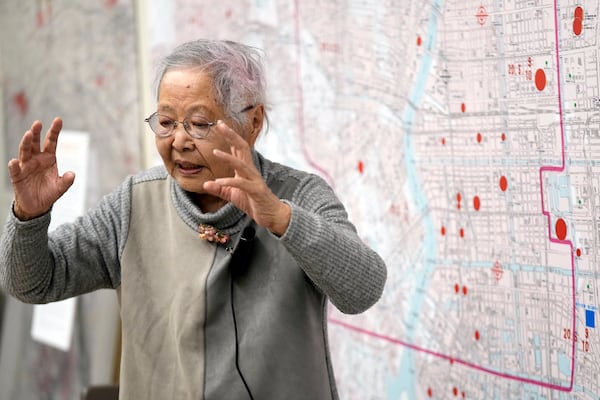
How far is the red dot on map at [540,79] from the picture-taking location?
6.16 feet

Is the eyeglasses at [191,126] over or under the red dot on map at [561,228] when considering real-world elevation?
over

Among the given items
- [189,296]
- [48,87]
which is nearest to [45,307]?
[48,87]

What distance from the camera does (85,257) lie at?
1.88 meters

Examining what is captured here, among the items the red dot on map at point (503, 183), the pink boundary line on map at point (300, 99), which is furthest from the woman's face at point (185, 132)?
the pink boundary line on map at point (300, 99)

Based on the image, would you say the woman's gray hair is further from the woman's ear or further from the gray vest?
the gray vest

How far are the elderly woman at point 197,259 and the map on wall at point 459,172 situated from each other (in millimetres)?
417

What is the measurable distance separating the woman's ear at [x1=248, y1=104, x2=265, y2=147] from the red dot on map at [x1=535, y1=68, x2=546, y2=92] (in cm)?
54

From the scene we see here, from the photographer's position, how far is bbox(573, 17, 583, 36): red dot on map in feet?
5.85

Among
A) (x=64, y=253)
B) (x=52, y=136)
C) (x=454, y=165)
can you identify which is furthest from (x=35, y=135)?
(x=454, y=165)

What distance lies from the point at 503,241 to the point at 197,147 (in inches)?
27.6

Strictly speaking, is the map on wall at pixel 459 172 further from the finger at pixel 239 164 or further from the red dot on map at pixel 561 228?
the finger at pixel 239 164

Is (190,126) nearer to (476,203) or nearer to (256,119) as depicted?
(256,119)

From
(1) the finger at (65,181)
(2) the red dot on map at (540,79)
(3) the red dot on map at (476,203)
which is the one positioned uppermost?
(2) the red dot on map at (540,79)

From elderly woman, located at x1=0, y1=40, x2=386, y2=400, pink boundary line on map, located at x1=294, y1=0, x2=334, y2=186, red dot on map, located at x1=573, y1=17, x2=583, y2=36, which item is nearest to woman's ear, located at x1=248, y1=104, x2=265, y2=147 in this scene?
elderly woman, located at x1=0, y1=40, x2=386, y2=400
